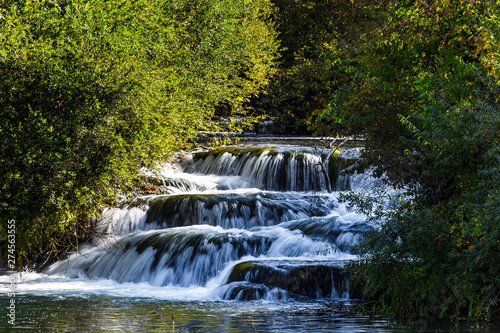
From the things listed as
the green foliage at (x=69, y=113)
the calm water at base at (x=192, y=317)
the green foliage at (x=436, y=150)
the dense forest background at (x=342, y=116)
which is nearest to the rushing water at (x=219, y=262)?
the calm water at base at (x=192, y=317)

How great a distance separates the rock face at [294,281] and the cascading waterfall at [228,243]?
21 millimetres

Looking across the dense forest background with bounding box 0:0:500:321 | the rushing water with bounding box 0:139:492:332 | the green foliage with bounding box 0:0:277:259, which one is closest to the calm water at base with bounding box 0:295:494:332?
the rushing water with bounding box 0:139:492:332

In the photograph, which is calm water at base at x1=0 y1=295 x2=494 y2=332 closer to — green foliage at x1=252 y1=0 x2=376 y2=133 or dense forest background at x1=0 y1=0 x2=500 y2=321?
dense forest background at x1=0 y1=0 x2=500 y2=321

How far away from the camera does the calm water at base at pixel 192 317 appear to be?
874 cm

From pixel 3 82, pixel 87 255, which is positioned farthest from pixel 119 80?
pixel 87 255

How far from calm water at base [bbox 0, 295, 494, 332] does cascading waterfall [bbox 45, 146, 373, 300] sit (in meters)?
0.88

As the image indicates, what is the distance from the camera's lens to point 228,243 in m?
15.4

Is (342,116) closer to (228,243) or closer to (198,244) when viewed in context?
(228,243)

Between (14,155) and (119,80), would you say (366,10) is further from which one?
(14,155)

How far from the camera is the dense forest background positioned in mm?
8906

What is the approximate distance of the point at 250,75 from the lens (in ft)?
107

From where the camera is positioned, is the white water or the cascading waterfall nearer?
the cascading waterfall

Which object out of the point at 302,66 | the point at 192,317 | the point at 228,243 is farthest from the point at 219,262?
the point at 302,66

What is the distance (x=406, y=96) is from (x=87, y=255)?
10808 millimetres
